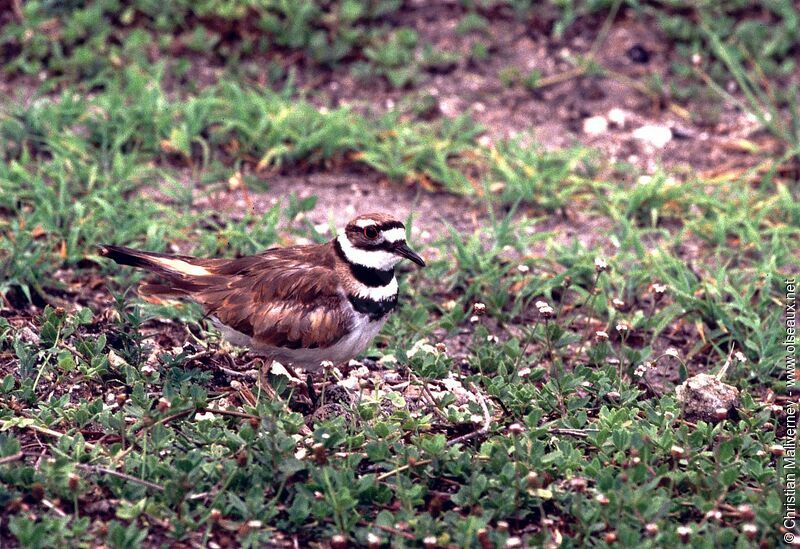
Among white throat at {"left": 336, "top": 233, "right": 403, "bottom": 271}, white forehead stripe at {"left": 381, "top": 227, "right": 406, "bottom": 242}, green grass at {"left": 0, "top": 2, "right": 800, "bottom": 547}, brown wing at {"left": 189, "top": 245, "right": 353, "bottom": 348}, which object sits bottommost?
green grass at {"left": 0, "top": 2, "right": 800, "bottom": 547}

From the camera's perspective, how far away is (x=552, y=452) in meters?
4.81

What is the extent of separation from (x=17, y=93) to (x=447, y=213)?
338 centimetres

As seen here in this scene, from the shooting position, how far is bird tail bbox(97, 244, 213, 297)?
5.30 meters

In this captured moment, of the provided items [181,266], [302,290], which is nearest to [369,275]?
[302,290]

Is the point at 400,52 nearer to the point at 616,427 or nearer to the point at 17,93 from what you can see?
the point at 17,93

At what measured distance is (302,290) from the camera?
17.4 ft

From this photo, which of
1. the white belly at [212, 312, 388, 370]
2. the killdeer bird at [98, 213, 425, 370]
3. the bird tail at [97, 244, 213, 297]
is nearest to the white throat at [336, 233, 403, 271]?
the killdeer bird at [98, 213, 425, 370]

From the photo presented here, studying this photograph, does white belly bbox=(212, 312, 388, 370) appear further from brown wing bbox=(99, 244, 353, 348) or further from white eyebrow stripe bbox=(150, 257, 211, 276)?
white eyebrow stripe bbox=(150, 257, 211, 276)

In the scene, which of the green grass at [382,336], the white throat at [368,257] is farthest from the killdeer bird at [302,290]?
the green grass at [382,336]

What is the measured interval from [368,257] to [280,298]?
48 cm

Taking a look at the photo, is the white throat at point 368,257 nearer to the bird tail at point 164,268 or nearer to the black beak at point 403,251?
the black beak at point 403,251

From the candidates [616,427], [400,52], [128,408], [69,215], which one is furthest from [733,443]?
[400,52]

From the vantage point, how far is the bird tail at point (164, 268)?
5.30m

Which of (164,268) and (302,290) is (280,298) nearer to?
(302,290)
